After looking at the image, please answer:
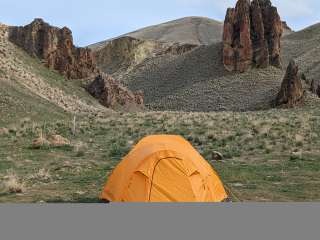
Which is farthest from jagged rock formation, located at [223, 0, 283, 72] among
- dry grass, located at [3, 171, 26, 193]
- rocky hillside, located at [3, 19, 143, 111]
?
dry grass, located at [3, 171, 26, 193]

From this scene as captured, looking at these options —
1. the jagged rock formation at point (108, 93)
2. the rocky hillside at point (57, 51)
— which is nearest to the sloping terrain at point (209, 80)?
the jagged rock formation at point (108, 93)

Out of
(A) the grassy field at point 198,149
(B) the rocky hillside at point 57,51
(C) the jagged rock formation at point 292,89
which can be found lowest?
(A) the grassy field at point 198,149

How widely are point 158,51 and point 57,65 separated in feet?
222

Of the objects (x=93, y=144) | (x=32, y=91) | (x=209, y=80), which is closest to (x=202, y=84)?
(x=209, y=80)

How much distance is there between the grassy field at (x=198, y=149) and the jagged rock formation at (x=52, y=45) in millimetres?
29640

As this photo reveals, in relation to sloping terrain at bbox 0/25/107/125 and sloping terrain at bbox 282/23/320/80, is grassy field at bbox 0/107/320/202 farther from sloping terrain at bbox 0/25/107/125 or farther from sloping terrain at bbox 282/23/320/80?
sloping terrain at bbox 282/23/320/80

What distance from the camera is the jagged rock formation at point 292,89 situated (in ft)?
205

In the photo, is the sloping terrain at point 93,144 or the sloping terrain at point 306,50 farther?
the sloping terrain at point 306,50

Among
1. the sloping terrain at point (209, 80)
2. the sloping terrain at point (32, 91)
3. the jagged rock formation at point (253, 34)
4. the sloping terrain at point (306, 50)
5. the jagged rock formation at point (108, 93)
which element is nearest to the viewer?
the sloping terrain at point (32, 91)

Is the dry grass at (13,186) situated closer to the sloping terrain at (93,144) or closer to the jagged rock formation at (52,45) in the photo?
the sloping terrain at (93,144)

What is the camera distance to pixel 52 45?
→ 5956 centimetres

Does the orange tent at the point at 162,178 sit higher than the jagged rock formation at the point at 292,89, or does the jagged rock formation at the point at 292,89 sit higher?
the jagged rock formation at the point at 292,89

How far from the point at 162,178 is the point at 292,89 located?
53235mm

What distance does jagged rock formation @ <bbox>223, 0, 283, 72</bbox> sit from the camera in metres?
83.9
